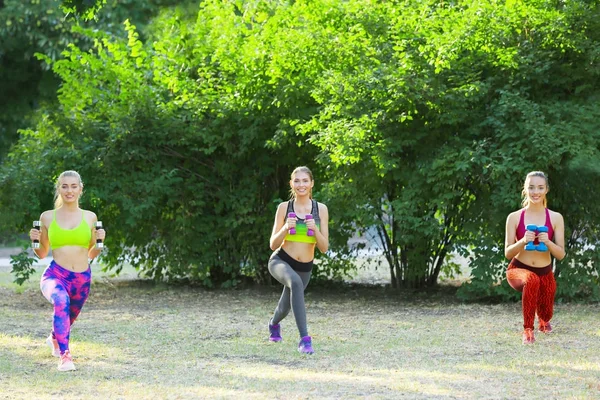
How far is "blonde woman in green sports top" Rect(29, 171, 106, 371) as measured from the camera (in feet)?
24.5

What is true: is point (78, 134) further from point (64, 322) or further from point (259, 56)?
point (64, 322)

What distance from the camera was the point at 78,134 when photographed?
1328cm

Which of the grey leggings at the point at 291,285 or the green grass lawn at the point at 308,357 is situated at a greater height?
the grey leggings at the point at 291,285

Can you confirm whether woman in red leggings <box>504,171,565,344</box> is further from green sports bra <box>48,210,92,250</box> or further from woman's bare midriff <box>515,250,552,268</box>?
green sports bra <box>48,210,92,250</box>

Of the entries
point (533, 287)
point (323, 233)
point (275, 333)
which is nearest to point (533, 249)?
point (533, 287)

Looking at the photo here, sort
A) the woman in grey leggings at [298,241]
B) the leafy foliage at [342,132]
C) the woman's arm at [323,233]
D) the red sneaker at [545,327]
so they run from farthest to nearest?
the leafy foliage at [342,132], the red sneaker at [545,327], the woman's arm at [323,233], the woman in grey leggings at [298,241]

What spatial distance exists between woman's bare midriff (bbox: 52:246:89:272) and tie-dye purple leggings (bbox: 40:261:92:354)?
0.03 meters

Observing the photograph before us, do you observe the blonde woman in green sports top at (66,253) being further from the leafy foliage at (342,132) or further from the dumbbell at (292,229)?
the leafy foliage at (342,132)

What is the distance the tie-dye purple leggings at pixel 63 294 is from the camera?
24.5ft

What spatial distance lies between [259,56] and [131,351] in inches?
198

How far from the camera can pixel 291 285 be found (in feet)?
26.7

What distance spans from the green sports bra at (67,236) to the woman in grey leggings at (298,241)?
154 cm

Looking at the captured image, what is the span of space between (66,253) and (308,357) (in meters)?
2.08

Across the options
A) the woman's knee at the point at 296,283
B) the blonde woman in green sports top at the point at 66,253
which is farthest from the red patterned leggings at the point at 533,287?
the blonde woman in green sports top at the point at 66,253
